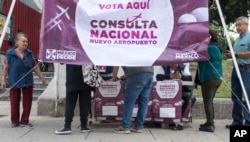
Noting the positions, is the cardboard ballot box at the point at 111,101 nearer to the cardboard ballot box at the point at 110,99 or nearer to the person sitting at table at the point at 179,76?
the cardboard ballot box at the point at 110,99

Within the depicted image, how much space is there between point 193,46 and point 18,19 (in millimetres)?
13619

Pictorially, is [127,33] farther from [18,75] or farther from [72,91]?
[18,75]

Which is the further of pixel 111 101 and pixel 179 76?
pixel 179 76

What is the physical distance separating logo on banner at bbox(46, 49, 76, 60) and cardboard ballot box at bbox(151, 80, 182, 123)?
2110mm

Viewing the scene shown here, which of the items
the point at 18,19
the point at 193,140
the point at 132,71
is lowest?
the point at 193,140

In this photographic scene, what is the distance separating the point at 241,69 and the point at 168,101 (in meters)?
1.43

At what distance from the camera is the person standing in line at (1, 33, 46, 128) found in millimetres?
8172

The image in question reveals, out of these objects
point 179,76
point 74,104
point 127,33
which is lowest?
point 74,104

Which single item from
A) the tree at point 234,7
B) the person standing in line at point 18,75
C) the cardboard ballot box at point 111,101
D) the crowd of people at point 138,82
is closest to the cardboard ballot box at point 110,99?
the cardboard ballot box at point 111,101

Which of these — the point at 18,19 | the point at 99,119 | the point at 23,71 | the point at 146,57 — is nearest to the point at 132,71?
the point at 146,57

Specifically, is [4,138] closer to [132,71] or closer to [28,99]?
[28,99]

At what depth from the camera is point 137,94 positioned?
7.50 meters

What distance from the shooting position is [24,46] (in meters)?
8.27

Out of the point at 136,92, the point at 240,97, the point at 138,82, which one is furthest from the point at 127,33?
the point at 240,97
